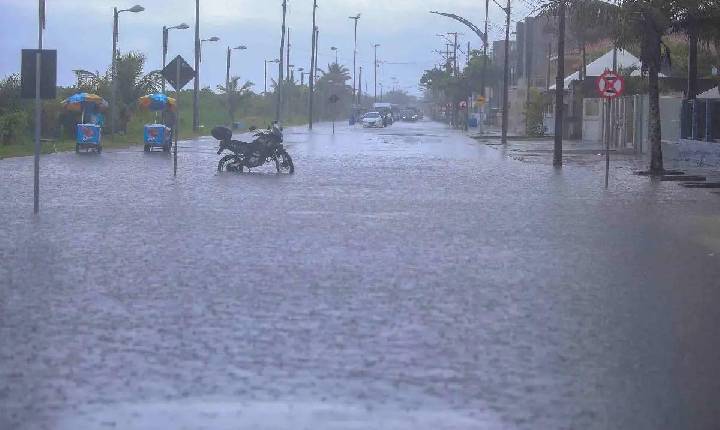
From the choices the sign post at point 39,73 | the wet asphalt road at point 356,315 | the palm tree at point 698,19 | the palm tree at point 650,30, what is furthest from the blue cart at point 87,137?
the sign post at point 39,73

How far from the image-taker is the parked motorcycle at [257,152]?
32938 mm

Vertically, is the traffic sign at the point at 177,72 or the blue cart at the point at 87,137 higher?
the traffic sign at the point at 177,72

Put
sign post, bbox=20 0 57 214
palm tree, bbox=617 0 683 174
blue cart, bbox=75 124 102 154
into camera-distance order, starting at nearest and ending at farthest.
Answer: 1. sign post, bbox=20 0 57 214
2. palm tree, bbox=617 0 683 174
3. blue cart, bbox=75 124 102 154

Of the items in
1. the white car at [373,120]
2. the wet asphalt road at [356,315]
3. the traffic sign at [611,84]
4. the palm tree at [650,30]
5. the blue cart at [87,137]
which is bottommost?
the wet asphalt road at [356,315]

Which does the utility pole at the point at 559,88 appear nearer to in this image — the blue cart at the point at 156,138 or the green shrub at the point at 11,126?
the blue cart at the point at 156,138

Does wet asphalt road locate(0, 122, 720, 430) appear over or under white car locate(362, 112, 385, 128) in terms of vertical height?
under

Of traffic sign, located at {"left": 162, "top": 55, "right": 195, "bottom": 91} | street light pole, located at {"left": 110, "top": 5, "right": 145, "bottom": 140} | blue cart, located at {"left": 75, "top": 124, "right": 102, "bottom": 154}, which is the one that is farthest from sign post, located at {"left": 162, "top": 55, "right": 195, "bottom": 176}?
street light pole, located at {"left": 110, "top": 5, "right": 145, "bottom": 140}

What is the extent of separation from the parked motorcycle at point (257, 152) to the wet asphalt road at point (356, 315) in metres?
9.50

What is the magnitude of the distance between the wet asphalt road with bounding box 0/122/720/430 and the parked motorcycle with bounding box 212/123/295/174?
950cm

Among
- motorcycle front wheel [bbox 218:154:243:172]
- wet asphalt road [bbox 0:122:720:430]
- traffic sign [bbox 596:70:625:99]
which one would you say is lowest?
wet asphalt road [bbox 0:122:720:430]

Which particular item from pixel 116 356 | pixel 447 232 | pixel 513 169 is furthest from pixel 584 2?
pixel 116 356

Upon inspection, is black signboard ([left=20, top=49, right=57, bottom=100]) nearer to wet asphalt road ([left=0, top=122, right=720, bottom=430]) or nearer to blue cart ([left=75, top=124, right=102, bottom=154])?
wet asphalt road ([left=0, top=122, right=720, bottom=430])

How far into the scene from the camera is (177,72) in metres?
31.1

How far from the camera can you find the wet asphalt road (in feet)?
25.2
